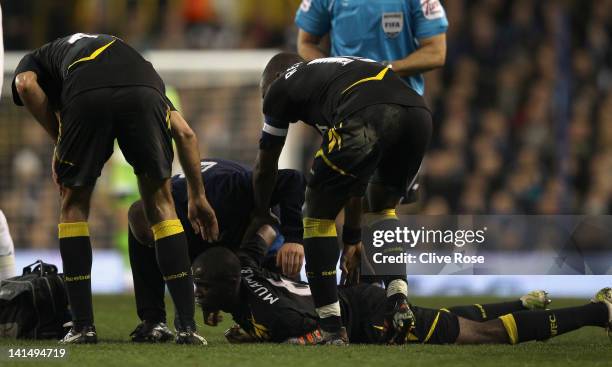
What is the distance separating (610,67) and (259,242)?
8796 millimetres

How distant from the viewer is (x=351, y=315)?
5.62 meters

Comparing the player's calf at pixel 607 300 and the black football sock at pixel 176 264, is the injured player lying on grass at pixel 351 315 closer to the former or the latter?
the player's calf at pixel 607 300

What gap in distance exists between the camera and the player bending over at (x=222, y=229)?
5.86 meters

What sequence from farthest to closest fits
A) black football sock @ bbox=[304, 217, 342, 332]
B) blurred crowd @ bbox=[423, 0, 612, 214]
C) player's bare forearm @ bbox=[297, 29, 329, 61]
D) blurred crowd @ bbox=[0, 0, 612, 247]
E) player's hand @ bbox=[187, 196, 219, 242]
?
blurred crowd @ bbox=[423, 0, 612, 214]
blurred crowd @ bbox=[0, 0, 612, 247]
player's bare forearm @ bbox=[297, 29, 329, 61]
player's hand @ bbox=[187, 196, 219, 242]
black football sock @ bbox=[304, 217, 342, 332]

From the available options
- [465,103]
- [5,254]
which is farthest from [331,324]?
[465,103]

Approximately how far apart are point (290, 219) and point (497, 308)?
1.11 m

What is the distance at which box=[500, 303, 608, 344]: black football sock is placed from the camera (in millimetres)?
5570

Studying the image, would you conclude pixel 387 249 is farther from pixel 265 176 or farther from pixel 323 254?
pixel 265 176

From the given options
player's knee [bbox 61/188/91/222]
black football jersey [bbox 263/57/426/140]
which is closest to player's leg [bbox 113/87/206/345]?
player's knee [bbox 61/188/91/222]

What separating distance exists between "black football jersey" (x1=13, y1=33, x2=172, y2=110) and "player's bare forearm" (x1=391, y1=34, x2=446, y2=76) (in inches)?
70.4

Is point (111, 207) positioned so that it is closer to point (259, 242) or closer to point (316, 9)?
point (316, 9)

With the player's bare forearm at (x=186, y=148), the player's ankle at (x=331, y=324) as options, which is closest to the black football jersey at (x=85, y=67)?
the player's bare forearm at (x=186, y=148)

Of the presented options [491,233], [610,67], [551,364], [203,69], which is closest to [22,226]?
[203,69]

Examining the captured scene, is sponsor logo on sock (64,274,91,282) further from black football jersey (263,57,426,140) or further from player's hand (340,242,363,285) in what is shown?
player's hand (340,242,363,285)
